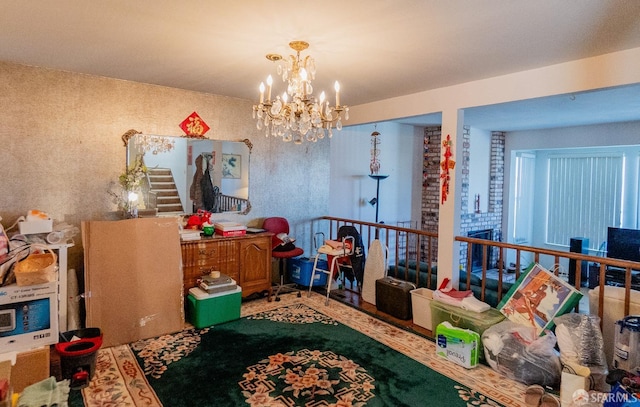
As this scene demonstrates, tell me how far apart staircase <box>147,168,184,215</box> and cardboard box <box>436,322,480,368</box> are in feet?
9.78

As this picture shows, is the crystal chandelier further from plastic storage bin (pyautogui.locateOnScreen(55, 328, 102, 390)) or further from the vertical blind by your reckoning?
the vertical blind

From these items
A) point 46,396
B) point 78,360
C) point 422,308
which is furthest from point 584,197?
point 46,396

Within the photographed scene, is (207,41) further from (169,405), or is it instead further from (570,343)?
(570,343)

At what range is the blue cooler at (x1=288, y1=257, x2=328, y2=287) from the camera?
15.5ft

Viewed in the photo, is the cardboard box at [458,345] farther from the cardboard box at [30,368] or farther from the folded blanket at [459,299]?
the cardboard box at [30,368]

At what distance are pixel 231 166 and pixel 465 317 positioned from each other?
9.98 feet

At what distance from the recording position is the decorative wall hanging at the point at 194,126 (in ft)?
13.8

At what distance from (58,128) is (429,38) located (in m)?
3.33

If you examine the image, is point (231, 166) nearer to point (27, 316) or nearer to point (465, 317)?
point (27, 316)

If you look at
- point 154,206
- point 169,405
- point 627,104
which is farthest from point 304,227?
point 627,104

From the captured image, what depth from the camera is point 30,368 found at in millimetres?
2361

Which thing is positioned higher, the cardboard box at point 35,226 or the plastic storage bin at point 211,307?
the cardboard box at point 35,226

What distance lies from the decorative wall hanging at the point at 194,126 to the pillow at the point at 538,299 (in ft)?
11.7

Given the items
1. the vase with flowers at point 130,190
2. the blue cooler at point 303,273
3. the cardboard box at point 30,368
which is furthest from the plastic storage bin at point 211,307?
the cardboard box at point 30,368
